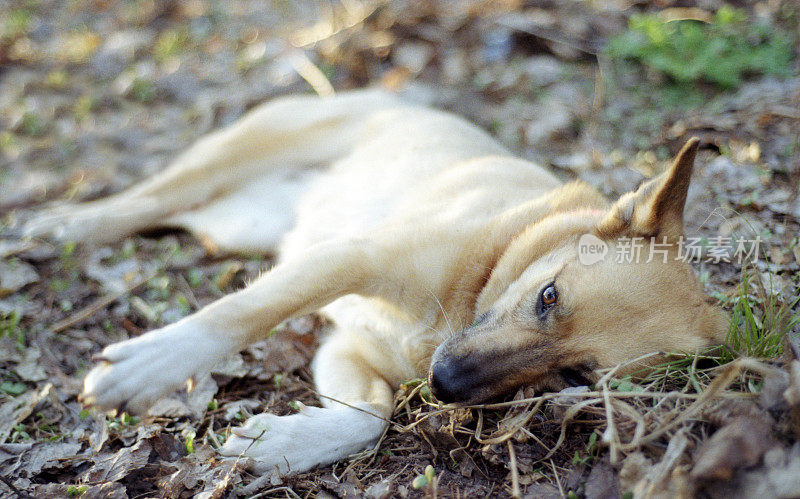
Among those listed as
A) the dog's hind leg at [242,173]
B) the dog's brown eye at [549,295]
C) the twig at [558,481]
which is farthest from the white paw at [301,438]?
the dog's hind leg at [242,173]

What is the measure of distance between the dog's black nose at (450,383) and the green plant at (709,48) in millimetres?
3987

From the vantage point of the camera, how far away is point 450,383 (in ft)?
7.48

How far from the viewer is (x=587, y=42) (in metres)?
5.75

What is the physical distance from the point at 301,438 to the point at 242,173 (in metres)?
2.78

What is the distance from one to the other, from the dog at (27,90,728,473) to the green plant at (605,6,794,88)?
2232mm

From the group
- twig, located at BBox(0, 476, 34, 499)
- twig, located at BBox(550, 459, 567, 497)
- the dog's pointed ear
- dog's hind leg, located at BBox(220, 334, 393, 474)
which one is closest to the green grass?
the dog's pointed ear

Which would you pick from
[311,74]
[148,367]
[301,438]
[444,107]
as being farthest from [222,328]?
[311,74]

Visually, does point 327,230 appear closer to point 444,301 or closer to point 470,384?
point 444,301

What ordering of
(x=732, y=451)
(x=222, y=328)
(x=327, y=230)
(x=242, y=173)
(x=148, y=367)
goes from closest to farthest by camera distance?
(x=732, y=451), (x=148, y=367), (x=222, y=328), (x=327, y=230), (x=242, y=173)

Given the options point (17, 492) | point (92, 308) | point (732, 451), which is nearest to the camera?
point (732, 451)

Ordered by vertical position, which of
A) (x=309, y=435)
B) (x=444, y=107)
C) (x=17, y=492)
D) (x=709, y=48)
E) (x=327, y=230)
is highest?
(x=709, y=48)

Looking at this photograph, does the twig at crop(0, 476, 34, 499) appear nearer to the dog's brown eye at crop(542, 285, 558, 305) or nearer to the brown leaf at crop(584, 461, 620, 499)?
the brown leaf at crop(584, 461, 620, 499)

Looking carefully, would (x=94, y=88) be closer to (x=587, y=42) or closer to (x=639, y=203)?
(x=587, y=42)

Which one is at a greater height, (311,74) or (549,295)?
(311,74)
